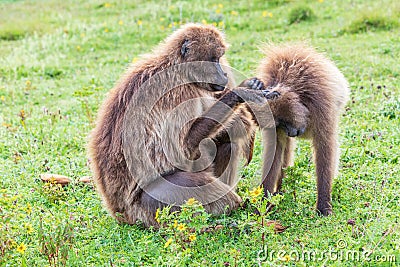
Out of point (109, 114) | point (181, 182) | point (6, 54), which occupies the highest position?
point (109, 114)

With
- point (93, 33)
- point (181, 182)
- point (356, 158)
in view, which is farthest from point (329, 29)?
point (181, 182)

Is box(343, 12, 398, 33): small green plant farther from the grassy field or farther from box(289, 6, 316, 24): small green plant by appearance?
box(289, 6, 316, 24): small green plant

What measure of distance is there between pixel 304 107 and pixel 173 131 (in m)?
1.13

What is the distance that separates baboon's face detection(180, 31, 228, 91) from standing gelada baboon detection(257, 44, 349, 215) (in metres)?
0.51

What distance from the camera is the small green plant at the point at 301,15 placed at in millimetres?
11516

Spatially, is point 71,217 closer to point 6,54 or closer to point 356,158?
point 356,158

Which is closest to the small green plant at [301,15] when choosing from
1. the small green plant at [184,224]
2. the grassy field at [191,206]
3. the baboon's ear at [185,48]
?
the grassy field at [191,206]

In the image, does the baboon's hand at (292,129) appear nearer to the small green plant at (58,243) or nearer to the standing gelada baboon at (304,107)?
the standing gelada baboon at (304,107)

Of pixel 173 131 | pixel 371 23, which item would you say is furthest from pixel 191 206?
pixel 371 23

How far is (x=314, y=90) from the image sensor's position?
16.5ft

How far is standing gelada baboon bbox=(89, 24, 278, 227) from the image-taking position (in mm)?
4754

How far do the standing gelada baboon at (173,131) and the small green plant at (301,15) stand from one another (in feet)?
22.4

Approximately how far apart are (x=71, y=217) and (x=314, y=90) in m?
2.39

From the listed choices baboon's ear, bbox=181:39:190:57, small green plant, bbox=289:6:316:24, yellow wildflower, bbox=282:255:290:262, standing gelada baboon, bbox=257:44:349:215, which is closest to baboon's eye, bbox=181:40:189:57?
baboon's ear, bbox=181:39:190:57
